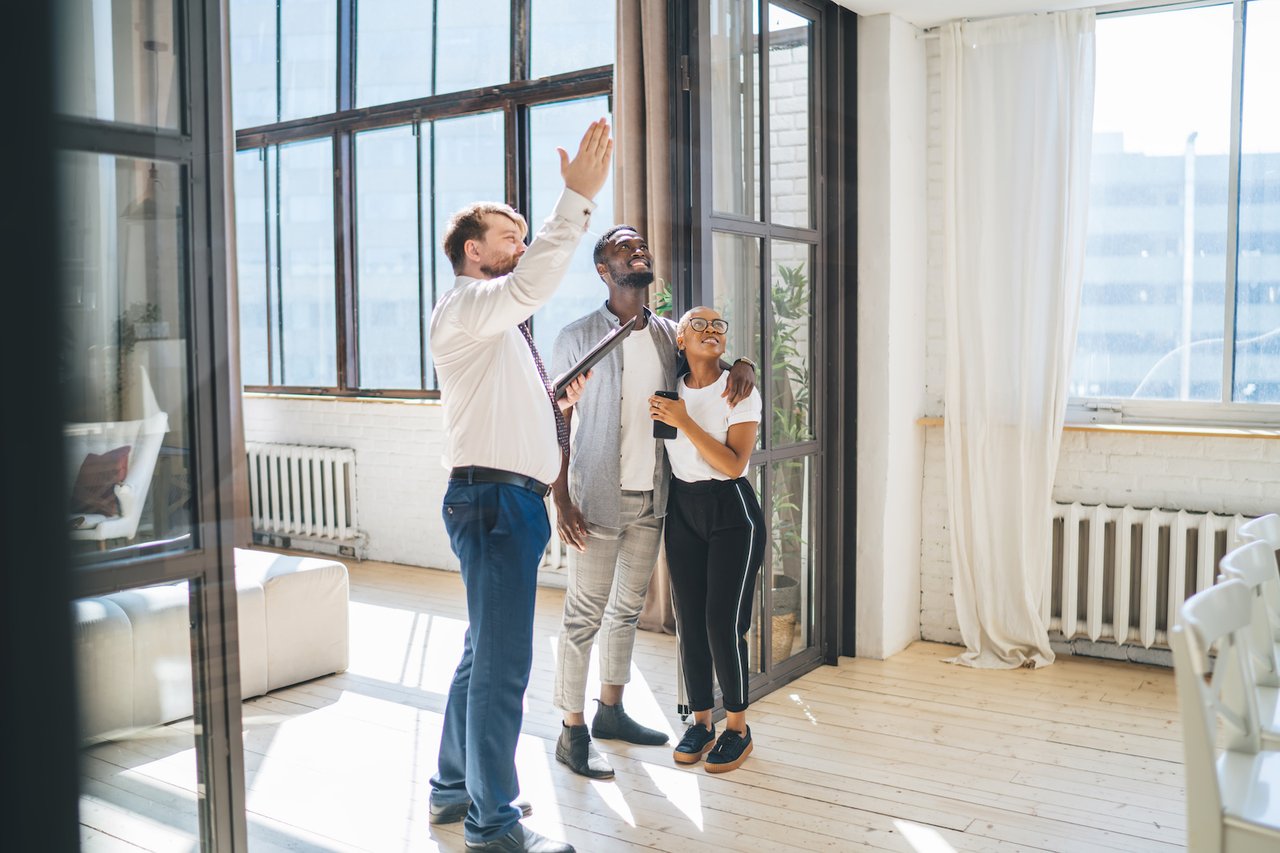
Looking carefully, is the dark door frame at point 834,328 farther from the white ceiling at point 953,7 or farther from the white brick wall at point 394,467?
the white brick wall at point 394,467

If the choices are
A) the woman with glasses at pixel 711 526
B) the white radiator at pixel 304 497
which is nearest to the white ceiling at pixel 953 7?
the woman with glasses at pixel 711 526

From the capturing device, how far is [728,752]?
321cm

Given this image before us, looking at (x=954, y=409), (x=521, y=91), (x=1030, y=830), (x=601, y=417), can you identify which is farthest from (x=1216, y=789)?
(x=521, y=91)

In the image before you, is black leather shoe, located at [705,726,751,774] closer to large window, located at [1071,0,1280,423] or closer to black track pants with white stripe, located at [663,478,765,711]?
black track pants with white stripe, located at [663,478,765,711]

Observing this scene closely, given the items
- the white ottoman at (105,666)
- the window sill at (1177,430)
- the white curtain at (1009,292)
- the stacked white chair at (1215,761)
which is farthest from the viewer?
the white curtain at (1009,292)

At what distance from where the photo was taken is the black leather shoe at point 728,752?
318cm

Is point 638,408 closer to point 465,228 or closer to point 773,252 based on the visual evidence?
point 465,228

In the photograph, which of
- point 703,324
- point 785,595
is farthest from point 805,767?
point 703,324

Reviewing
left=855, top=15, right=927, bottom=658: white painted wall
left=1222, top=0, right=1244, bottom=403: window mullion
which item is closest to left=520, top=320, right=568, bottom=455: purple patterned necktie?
left=855, top=15, right=927, bottom=658: white painted wall

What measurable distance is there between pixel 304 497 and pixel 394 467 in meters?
0.72

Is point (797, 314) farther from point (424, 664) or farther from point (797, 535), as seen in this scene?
point (424, 664)

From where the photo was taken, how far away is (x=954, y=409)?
4.34 m

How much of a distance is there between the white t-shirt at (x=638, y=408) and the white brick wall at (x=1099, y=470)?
1.82 m

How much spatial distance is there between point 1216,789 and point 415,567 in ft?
17.0
